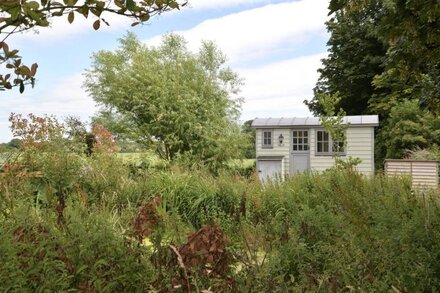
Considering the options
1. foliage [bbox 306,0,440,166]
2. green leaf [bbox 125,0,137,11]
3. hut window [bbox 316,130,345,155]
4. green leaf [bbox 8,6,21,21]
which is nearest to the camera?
green leaf [bbox 8,6,21,21]

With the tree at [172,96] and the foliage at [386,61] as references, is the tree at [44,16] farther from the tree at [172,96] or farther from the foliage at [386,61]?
the tree at [172,96]

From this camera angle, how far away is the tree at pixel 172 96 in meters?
16.6

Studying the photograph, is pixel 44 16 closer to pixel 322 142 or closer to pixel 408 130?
pixel 322 142

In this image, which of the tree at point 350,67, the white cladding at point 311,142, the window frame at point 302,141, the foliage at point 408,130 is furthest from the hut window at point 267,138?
the tree at point 350,67

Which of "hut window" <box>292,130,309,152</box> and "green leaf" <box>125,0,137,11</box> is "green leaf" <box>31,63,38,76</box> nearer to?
"green leaf" <box>125,0,137,11</box>

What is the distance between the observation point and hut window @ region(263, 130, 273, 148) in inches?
662

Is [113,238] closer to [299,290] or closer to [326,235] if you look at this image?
[299,290]

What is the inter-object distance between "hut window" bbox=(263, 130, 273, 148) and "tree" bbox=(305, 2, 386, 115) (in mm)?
5416

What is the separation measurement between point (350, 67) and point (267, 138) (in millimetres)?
7491

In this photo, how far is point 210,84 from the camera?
770 inches

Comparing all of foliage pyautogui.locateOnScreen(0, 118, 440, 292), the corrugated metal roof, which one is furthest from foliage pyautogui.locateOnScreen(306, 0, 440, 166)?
the corrugated metal roof

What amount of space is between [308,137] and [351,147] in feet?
4.99

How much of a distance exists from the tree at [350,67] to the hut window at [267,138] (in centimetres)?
542

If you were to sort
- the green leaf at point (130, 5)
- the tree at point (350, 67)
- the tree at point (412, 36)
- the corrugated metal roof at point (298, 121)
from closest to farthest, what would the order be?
the green leaf at point (130, 5)
the tree at point (412, 36)
the corrugated metal roof at point (298, 121)
the tree at point (350, 67)
